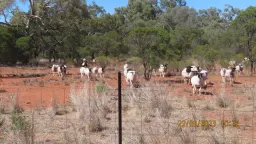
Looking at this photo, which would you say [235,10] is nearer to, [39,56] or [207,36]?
[207,36]

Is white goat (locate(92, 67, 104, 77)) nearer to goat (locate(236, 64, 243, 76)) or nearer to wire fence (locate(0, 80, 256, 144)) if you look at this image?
goat (locate(236, 64, 243, 76))

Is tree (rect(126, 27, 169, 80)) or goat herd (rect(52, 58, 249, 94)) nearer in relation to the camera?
goat herd (rect(52, 58, 249, 94))

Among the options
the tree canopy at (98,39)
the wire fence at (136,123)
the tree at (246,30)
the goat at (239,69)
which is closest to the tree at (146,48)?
the tree canopy at (98,39)

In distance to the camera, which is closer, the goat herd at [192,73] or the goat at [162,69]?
the goat herd at [192,73]

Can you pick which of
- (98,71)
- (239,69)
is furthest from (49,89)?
(239,69)

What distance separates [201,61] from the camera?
35.2 meters

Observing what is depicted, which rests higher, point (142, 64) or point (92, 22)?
point (92, 22)

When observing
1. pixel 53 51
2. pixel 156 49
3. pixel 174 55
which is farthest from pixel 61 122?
pixel 53 51

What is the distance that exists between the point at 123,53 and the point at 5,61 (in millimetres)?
14837

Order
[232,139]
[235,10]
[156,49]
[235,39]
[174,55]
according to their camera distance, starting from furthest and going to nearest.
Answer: [235,10], [235,39], [174,55], [156,49], [232,139]
